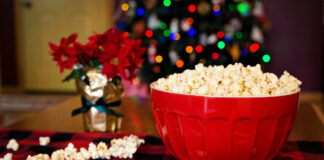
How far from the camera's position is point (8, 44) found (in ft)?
14.5

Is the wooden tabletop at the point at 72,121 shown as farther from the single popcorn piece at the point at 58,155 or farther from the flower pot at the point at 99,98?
the single popcorn piece at the point at 58,155

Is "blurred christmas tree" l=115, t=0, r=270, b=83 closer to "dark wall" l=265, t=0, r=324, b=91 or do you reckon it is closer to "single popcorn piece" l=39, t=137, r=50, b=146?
"dark wall" l=265, t=0, r=324, b=91

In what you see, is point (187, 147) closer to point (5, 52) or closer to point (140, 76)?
point (140, 76)

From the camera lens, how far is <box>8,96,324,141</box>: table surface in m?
0.80

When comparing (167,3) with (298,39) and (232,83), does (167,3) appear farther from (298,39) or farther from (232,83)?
(232,83)

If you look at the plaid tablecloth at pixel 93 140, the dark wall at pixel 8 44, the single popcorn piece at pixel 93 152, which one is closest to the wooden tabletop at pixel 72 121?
the plaid tablecloth at pixel 93 140

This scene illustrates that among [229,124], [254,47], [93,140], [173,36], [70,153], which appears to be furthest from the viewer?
[254,47]

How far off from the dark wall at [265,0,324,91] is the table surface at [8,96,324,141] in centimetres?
290

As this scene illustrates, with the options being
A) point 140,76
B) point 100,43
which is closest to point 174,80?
point 100,43

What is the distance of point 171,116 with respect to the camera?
512 millimetres

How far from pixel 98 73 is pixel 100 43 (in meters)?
0.07

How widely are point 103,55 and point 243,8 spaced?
2.30m

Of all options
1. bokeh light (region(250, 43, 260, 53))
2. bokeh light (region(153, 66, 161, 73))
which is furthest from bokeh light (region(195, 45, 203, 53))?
bokeh light (region(250, 43, 260, 53))

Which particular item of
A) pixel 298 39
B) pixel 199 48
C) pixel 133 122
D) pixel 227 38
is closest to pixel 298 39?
pixel 298 39
